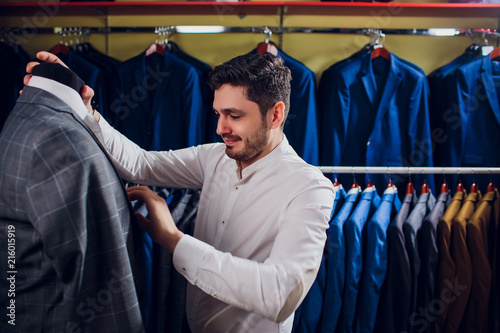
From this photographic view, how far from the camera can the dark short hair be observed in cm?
113

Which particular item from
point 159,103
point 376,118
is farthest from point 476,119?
point 159,103

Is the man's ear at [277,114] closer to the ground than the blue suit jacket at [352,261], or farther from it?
farther from it

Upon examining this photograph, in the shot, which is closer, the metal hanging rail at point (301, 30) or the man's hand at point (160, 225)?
the man's hand at point (160, 225)

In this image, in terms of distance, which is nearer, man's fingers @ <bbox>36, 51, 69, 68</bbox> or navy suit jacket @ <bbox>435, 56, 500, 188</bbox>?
man's fingers @ <bbox>36, 51, 69, 68</bbox>

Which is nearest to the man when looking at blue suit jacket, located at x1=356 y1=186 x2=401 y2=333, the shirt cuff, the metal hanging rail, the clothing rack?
the shirt cuff

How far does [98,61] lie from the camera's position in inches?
90.0

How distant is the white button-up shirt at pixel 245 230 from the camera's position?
97 cm

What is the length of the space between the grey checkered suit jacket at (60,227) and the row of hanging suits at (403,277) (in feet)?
2.94

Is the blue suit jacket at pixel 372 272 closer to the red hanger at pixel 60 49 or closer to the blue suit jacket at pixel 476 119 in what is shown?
the blue suit jacket at pixel 476 119

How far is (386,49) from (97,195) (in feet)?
6.38

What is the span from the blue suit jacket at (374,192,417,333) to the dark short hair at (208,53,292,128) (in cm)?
82

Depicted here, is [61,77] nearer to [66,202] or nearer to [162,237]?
[66,202]

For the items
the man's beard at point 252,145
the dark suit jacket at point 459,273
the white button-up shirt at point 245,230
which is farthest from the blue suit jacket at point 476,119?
the man's beard at point 252,145

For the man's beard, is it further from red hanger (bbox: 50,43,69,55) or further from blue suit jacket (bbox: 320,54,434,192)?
red hanger (bbox: 50,43,69,55)
